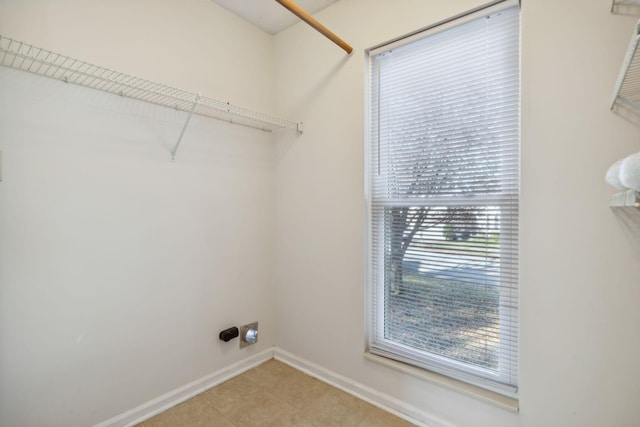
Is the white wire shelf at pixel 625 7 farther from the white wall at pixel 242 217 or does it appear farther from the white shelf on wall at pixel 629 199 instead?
the white shelf on wall at pixel 629 199

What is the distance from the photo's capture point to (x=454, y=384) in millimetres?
1601

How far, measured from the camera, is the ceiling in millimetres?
2064

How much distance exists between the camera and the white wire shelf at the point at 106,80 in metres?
1.33

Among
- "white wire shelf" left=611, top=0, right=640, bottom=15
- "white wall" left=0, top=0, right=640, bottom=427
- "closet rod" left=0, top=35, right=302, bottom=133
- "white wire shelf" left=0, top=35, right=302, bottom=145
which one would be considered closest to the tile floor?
"white wall" left=0, top=0, right=640, bottom=427

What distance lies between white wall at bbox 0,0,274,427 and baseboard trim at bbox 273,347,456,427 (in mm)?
331

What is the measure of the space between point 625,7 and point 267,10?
193 centimetres

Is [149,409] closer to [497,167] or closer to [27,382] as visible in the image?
[27,382]

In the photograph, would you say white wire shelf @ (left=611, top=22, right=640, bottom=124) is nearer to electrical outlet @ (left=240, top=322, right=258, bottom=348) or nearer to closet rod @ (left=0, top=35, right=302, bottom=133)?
closet rod @ (left=0, top=35, right=302, bottom=133)

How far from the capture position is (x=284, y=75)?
7.81 feet

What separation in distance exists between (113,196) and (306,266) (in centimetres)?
127

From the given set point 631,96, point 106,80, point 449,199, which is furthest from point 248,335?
point 631,96

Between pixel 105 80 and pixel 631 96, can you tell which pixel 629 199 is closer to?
pixel 631 96

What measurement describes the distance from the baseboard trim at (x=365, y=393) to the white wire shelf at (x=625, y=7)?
6.51 feet

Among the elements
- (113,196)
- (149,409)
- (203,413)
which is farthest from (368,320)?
(113,196)
